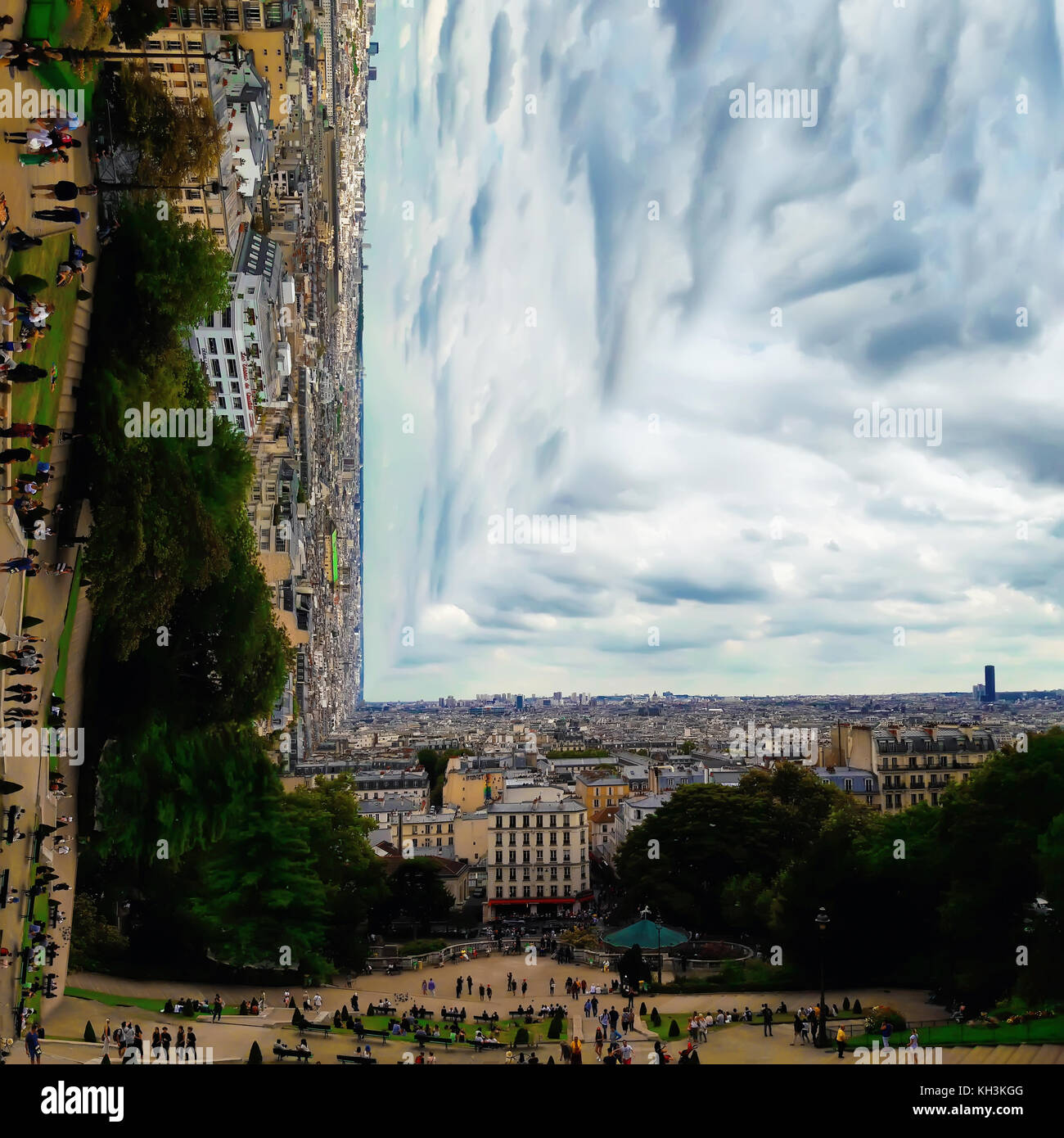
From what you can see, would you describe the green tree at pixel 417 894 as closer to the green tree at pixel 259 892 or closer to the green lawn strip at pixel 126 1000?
the green tree at pixel 259 892

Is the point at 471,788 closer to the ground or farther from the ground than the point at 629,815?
farther from the ground

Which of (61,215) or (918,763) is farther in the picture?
(918,763)

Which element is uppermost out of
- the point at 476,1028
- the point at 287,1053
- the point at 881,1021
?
the point at 287,1053

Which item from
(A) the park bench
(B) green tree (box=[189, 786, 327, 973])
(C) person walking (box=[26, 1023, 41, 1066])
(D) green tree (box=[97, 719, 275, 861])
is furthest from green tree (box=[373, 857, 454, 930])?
(C) person walking (box=[26, 1023, 41, 1066])

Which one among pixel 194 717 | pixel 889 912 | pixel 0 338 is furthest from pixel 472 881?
pixel 0 338

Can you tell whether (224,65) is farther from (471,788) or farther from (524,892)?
(471,788)

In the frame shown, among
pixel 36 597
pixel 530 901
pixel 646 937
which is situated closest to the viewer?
pixel 36 597

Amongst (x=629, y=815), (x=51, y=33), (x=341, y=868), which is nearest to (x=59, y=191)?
(x=51, y=33)

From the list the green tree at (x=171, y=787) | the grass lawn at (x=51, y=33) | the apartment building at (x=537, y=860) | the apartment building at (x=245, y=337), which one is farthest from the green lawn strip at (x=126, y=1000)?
the apartment building at (x=537, y=860)
